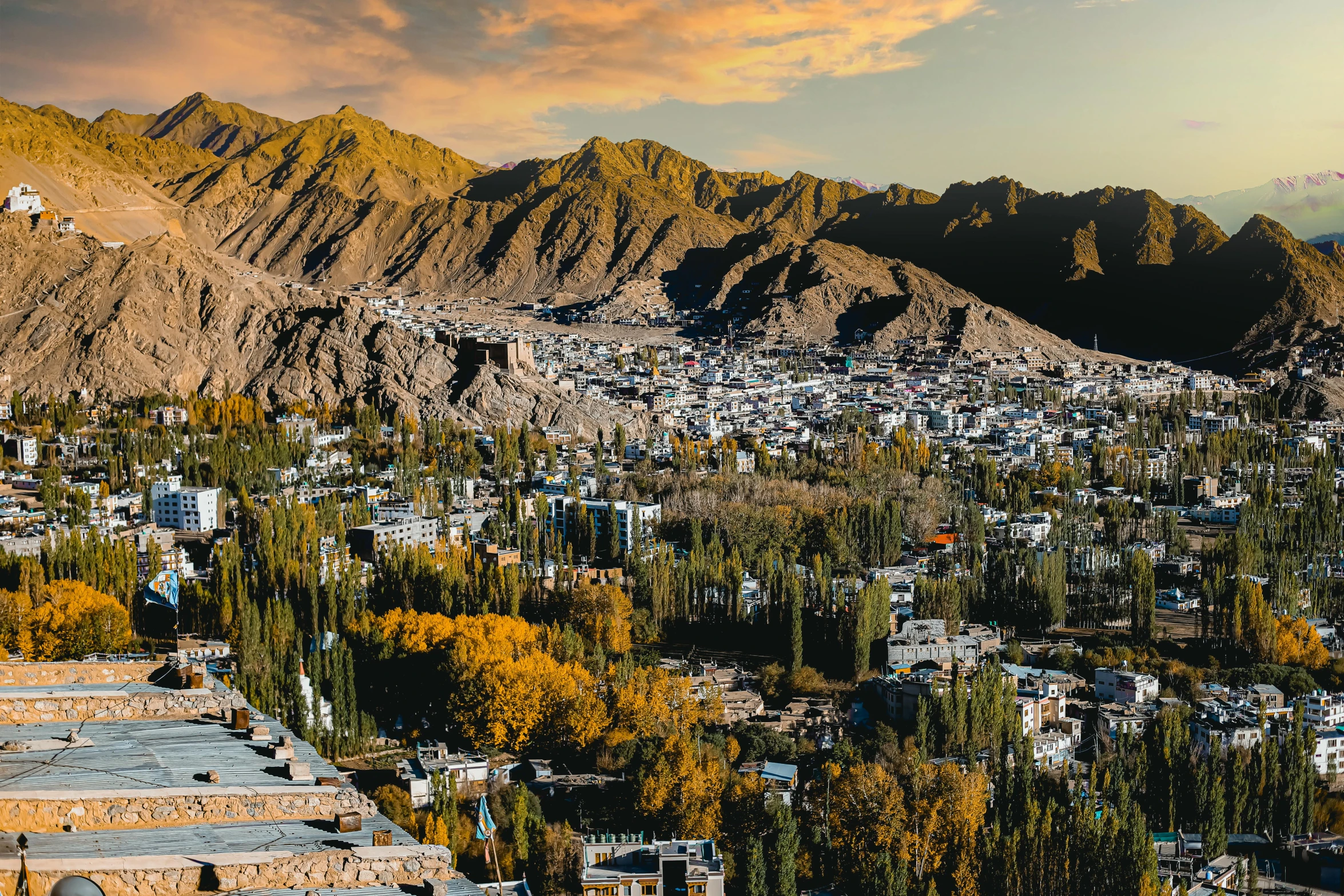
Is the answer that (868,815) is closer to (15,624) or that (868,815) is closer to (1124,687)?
(1124,687)

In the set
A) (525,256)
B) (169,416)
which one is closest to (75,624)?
(169,416)

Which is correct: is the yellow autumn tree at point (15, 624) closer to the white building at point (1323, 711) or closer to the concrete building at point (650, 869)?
the concrete building at point (650, 869)

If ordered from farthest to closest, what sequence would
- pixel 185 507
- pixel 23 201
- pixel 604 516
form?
pixel 23 201 → pixel 604 516 → pixel 185 507

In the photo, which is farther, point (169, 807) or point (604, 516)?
point (604, 516)

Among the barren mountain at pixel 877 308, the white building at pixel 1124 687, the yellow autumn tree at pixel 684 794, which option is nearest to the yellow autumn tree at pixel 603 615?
the yellow autumn tree at pixel 684 794

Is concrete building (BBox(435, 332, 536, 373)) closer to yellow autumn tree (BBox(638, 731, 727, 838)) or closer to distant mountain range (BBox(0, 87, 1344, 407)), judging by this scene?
distant mountain range (BBox(0, 87, 1344, 407))

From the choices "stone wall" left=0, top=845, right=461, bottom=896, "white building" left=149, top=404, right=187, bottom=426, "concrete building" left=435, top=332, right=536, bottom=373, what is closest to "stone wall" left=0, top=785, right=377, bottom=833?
"stone wall" left=0, top=845, right=461, bottom=896
